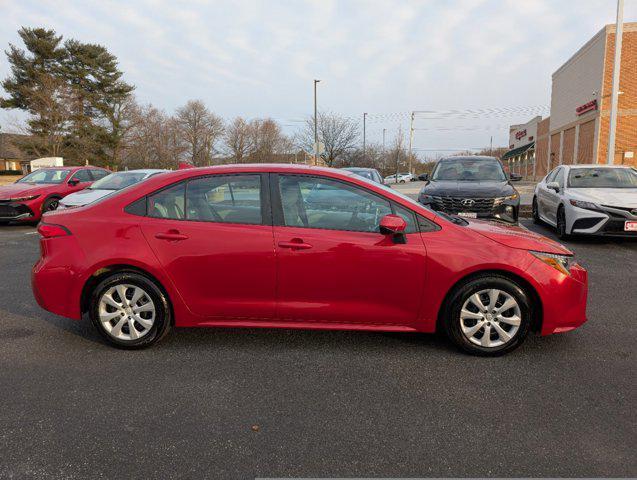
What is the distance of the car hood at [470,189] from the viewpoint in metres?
8.30

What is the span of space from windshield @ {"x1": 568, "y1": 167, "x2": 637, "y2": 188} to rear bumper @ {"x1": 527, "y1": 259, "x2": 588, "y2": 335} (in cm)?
627

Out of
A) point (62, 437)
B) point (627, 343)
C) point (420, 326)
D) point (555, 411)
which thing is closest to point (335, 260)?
point (420, 326)

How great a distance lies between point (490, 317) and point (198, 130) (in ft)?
228

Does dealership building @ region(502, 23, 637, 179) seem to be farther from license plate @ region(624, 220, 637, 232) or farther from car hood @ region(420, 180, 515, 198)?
license plate @ region(624, 220, 637, 232)

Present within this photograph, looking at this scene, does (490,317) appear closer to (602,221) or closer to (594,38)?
(602,221)

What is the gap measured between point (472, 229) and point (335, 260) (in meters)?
1.14

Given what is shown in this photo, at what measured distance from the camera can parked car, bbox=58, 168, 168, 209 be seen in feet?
31.8

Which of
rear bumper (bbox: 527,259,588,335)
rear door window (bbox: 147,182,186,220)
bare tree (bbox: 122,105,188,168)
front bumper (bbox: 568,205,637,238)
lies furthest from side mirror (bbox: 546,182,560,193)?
bare tree (bbox: 122,105,188,168)

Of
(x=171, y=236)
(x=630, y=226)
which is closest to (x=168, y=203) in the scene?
(x=171, y=236)

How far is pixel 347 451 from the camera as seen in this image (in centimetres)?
243

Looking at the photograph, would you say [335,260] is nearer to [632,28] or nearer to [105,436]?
[105,436]

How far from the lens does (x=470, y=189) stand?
8438mm

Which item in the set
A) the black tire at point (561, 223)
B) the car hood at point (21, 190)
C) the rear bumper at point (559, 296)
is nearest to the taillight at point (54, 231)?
the rear bumper at point (559, 296)

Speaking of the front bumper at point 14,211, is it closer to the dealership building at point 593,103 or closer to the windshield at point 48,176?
the windshield at point 48,176
